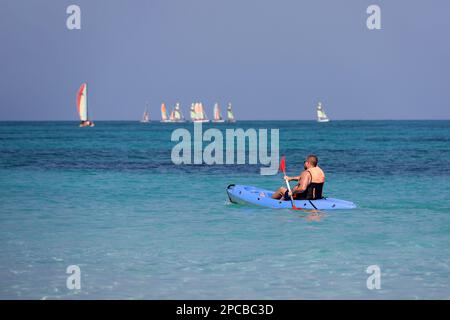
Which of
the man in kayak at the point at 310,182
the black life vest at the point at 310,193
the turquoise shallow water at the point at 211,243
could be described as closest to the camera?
the turquoise shallow water at the point at 211,243

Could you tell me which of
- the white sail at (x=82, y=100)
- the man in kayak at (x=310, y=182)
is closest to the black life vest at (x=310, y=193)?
the man in kayak at (x=310, y=182)

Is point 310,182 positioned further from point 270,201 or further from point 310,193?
point 270,201

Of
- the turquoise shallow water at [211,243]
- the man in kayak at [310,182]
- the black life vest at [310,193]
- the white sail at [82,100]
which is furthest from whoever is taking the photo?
the white sail at [82,100]

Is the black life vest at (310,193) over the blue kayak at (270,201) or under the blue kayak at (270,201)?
over

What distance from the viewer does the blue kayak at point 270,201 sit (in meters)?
17.7

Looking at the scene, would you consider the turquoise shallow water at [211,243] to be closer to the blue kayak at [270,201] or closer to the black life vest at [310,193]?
the blue kayak at [270,201]

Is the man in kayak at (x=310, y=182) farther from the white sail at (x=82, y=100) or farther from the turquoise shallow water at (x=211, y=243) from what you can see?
the white sail at (x=82, y=100)

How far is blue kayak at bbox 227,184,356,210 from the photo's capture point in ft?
57.9

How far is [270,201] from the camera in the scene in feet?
60.2

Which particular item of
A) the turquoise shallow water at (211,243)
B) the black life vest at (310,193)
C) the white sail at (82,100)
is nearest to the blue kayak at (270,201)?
the black life vest at (310,193)

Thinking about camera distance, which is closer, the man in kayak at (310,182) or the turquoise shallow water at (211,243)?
the turquoise shallow water at (211,243)

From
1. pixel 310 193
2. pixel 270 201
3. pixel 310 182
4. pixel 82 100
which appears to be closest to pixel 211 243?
pixel 310 182

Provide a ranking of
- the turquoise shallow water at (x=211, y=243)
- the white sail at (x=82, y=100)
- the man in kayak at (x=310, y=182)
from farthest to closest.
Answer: the white sail at (x=82, y=100), the man in kayak at (x=310, y=182), the turquoise shallow water at (x=211, y=243)

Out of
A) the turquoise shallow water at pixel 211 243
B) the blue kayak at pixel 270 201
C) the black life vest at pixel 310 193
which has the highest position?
the black life vest at pixel 310 193
